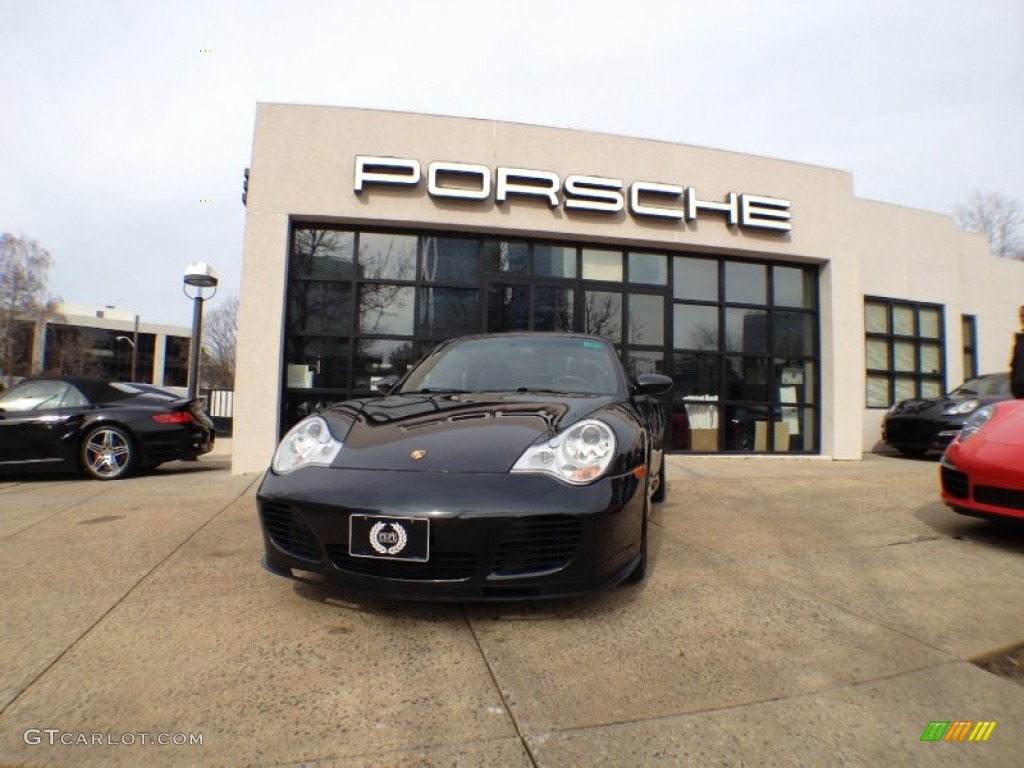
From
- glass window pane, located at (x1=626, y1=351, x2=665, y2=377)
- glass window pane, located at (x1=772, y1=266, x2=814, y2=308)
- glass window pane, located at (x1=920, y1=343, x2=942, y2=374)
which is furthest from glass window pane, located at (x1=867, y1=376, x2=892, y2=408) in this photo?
glass window pane, located at (x1=626, y1=351, x2=665, y2=377)

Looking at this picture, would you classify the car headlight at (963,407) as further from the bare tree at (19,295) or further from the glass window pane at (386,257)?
the bare tree at (19,295)

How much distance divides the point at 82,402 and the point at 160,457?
1.01 meters

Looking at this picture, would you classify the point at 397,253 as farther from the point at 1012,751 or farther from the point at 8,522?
the point at 1012,751

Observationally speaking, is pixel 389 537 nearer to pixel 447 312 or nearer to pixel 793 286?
pixel 447 312

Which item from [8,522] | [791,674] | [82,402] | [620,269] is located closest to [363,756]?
[791,674]

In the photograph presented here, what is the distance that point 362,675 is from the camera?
5.06 feet

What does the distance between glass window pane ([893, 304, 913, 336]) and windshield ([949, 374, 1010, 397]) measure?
213 cm

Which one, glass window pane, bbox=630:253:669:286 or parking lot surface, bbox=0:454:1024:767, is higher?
glass window pane, bbox=630:253:669:286

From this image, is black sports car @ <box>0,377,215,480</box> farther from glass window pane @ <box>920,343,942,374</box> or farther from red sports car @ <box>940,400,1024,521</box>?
glass window pane @ <box>920,343,942,374</box>

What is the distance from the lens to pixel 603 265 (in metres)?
7.93

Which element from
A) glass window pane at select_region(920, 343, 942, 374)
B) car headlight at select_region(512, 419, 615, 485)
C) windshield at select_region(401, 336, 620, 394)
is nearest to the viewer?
car headlight at select_region(512, 419, 615, 485)

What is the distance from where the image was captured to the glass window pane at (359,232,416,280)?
7281 millimetres

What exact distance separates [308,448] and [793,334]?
870 centimetres

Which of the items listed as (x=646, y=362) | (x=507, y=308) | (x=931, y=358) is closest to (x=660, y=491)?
(x=646, y=362)
